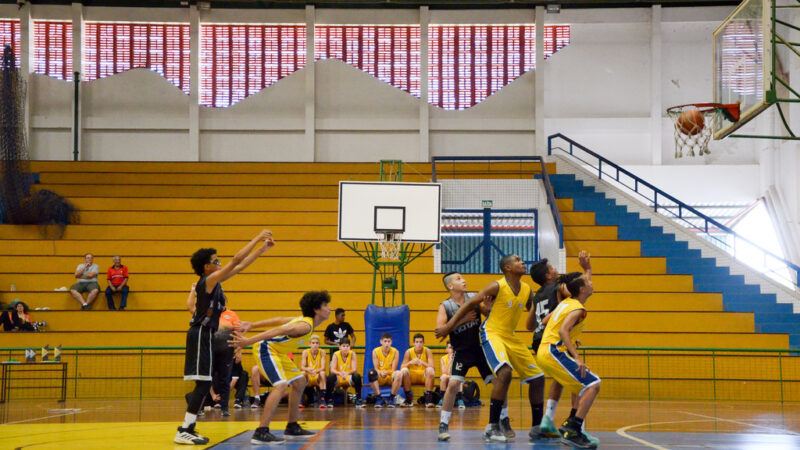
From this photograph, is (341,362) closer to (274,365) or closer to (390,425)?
(390,425)

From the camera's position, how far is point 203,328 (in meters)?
8.48

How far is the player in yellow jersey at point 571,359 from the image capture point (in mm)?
7941

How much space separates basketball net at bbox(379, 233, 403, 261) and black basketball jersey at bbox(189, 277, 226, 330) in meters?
6.21

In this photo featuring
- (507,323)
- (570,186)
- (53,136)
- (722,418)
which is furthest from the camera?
(53,136)

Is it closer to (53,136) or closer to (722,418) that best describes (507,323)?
(722,418)

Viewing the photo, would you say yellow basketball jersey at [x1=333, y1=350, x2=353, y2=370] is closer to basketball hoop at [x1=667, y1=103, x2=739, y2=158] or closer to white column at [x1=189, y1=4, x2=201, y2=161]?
basketball hoop at [x1=667, y1=103, x2=739, y2=158]

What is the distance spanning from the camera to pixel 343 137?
23266 millimetres

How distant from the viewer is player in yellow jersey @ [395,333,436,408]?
13.9 m

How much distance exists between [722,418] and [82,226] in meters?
14.2

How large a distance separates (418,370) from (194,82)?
12.1 m

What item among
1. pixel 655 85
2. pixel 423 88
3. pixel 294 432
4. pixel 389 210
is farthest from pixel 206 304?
pixel 655 85

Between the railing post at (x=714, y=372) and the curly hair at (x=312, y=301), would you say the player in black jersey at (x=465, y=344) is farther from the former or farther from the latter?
the railing post at (x=714, y=372)

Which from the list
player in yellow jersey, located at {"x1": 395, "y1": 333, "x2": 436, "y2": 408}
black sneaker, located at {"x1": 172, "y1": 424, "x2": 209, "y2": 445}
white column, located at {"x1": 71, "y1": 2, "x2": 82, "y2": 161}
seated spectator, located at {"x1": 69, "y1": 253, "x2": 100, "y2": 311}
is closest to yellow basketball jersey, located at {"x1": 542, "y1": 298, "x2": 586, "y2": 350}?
black sneaker, located at {"x1": 172, "y1": 424, "x2": 209, "y2": 445}

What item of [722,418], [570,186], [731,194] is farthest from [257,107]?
[722,418]
